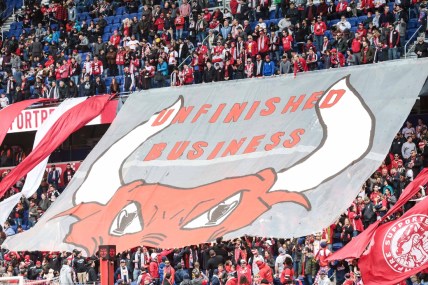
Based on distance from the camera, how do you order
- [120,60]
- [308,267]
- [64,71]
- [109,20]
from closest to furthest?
1. [308,267]
2. [120,60]
3. [64,71]
4. [109,20]

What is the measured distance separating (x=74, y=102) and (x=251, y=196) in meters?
8.70

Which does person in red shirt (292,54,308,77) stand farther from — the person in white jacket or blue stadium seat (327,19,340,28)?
the person in white jacket

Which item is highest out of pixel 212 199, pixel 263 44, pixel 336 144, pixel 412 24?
pixel 412 24

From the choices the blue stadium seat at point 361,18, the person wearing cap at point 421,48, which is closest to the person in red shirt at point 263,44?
the blue stadium seat at point 361,18

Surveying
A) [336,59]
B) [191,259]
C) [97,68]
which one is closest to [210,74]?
[336,59]

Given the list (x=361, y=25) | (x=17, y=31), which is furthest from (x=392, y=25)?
(x=17, y=31)

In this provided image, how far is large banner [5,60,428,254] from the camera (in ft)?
82.9

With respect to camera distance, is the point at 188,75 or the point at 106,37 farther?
the point at 106,37

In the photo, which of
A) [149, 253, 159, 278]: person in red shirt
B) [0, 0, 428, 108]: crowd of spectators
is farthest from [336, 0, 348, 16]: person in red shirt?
[149, 253, 159, 278]: person in red shirt

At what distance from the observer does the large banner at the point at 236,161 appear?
25266mm

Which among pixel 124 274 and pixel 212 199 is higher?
pixel 212 199

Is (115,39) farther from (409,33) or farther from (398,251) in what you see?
(398,251)

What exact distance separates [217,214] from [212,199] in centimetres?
72

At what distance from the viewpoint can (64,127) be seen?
32.0 m
